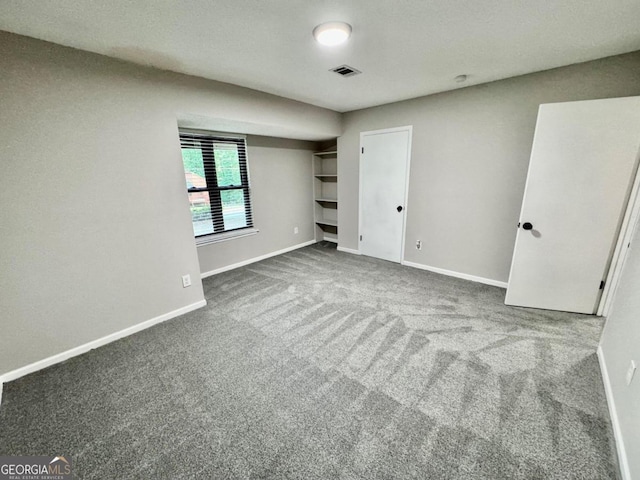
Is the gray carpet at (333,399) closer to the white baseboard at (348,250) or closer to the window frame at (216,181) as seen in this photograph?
the window frame at (216,181)

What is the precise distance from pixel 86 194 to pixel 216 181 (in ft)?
5.69

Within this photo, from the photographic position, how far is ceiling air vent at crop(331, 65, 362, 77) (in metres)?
2.26

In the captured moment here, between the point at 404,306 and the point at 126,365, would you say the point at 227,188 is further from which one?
the point at 404,306

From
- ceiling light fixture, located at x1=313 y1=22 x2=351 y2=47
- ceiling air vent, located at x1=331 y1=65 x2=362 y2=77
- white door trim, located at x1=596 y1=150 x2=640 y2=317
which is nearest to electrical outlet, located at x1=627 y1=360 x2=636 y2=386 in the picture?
white door trim, located at x1=596 y1=150 x2=640 y2=317

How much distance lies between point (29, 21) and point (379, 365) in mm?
3125

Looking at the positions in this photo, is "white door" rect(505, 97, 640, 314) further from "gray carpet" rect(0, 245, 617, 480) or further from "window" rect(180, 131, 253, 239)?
"window" rect(180, 131, 253, 239)

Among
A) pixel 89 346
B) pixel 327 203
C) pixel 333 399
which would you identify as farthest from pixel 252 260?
pixel 333 399

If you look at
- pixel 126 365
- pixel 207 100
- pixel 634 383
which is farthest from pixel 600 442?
pixel 207 100

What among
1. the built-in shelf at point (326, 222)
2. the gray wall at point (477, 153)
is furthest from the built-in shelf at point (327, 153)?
the built-in shelf at point (326, 222)

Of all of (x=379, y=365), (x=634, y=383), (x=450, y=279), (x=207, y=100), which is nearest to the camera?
(x=634, y=383)

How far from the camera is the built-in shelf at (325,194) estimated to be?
15.9 ft

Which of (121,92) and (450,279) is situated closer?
(121,92)

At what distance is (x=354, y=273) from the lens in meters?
3.62

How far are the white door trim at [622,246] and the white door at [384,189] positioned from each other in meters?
2.09
